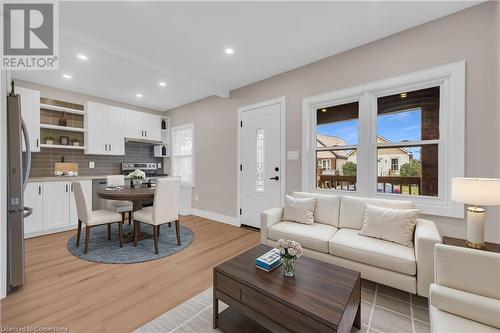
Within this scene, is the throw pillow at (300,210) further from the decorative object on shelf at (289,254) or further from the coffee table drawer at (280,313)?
the coffee table drawer at (280,313)

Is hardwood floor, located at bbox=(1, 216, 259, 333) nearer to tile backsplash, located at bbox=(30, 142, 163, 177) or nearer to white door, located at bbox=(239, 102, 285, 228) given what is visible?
white door, located at bbox=(239, 102, 285, 228)

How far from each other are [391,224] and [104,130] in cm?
526

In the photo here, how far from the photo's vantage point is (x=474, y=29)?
6.83ft

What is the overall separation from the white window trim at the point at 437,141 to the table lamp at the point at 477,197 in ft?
2.15

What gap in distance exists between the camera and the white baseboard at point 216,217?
13.8 ft

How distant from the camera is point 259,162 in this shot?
3.89 meters

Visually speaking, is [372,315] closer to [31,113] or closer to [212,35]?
[212,35]

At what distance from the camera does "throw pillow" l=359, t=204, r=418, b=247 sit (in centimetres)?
202

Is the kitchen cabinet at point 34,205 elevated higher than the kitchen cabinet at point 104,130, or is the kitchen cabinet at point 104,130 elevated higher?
the kitchen cabinet at point 104,130

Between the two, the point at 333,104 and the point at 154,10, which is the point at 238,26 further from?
the point at 333,104

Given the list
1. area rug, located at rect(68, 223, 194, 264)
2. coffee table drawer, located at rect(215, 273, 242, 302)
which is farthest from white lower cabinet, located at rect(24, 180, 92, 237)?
coffee table drawer, located at rect(215, 273, 242, 302)

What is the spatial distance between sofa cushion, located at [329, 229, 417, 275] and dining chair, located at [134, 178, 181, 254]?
2.15 m

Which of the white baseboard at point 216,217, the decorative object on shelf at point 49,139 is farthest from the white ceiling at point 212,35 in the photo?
the white baseboard at point 216,217

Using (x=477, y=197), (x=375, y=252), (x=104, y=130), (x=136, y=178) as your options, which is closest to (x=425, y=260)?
(x=375, y=252)
